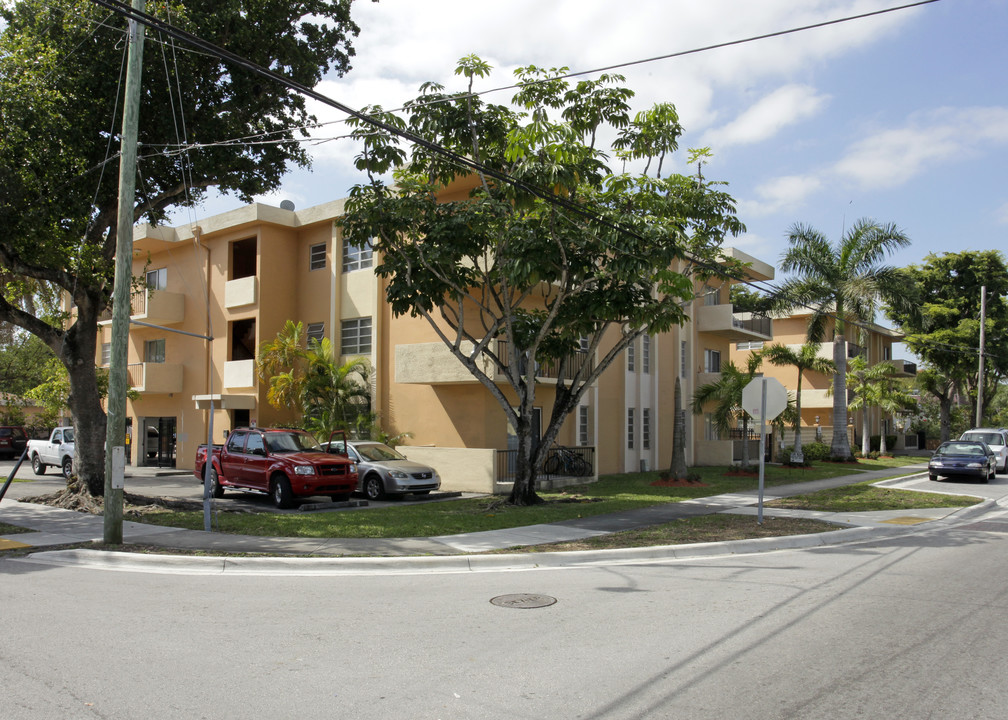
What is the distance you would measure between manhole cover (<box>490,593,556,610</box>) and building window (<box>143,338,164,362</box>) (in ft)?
89.0

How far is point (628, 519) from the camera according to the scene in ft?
48.2

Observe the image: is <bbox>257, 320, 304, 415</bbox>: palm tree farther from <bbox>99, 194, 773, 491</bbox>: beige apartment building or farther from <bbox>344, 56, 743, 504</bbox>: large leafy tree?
<bbox>344, 56, 743, 504</bbox>: large leafy tree

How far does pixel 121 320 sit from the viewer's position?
38.8ft

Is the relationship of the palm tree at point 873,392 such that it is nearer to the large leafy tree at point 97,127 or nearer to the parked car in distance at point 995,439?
the parked car in distance at point 995,439

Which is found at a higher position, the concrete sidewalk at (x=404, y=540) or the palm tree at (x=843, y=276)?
the palm tree at (x=843, y=276)

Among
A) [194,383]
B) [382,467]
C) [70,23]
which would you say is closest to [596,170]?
[382,467]

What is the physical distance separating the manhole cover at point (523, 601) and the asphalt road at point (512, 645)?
11cm

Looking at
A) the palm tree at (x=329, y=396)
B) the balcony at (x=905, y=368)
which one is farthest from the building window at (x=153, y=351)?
the balcony at (x=905, y=368)

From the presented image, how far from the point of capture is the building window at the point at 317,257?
27.2 m

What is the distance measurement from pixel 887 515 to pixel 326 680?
13957mm

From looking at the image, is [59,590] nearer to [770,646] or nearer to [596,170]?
[770,646]

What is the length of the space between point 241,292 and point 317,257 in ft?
9.61

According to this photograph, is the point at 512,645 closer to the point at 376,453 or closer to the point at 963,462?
the point at 376,453

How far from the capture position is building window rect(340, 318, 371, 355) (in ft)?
84.3
